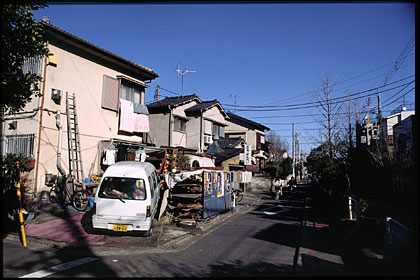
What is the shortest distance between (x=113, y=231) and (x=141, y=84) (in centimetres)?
1135

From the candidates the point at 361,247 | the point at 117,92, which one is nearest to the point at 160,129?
the point at 117,92

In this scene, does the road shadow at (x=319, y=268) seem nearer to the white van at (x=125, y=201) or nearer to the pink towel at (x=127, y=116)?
the white van at (x=125, y=201)

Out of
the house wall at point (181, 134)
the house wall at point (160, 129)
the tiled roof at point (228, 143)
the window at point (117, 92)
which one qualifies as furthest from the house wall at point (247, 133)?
the window at point (117, 92)

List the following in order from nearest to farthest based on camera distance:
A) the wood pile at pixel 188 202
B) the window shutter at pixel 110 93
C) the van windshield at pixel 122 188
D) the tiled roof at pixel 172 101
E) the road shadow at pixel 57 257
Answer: the road shadow at pixel 57 257
the van windshield at pixel 122 188
the wood pile at pixel 188 202
the window shutter at pixel 110 93
the tiled roof at pixel 172 101

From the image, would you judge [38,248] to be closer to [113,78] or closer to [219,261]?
[219,261]

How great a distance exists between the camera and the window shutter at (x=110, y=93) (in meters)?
16.2

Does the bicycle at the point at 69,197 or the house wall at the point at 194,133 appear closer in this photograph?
the bicycle at the point at 69,197

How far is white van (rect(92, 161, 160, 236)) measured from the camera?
902 centimetres

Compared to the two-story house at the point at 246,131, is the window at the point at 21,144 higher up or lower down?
lower down

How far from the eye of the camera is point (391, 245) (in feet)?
19.5

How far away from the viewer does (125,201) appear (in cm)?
920

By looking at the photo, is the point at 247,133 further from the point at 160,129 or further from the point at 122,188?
the point at 122,188

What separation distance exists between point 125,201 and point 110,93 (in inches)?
356

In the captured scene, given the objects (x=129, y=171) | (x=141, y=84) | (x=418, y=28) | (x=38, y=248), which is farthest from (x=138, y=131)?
(x=418, y=28)
